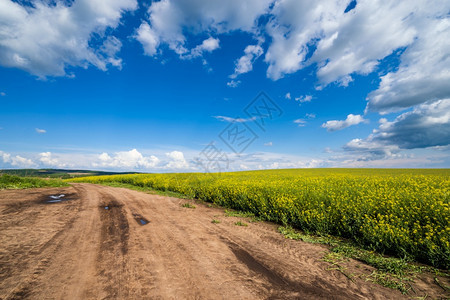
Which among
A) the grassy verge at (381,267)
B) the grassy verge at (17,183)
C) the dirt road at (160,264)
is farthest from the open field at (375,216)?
the grassy verge at (17,183)

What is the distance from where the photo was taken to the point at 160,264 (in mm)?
3480

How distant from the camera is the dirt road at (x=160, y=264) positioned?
2.75 metres

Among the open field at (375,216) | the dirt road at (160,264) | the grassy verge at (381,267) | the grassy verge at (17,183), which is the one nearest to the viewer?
the dirt road at (160,264)

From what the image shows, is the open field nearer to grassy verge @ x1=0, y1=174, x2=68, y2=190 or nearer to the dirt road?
the dirt road

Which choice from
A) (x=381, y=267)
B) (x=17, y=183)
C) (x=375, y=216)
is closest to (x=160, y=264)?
(x=381, y=267)

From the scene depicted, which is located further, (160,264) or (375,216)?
(375,216)

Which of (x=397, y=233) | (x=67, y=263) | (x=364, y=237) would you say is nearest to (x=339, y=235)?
(x=364, y=237)

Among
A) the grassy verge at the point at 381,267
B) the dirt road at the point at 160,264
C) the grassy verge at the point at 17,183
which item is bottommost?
the grassy verge at the point at 381,267

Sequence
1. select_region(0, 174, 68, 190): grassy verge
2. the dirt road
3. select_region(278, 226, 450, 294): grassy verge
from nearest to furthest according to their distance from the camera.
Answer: the dirt road → select_region(278, 226, 450, 294): grassy verge → select_region(0, 174, 68, 190): grassy verge

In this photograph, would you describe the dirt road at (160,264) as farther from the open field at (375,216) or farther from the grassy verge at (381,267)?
the open field at (375,216)

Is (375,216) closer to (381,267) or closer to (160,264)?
(381,267)

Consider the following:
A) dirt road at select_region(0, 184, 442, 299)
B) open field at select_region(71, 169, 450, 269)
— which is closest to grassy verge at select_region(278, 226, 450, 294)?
dirt road at select_region(0, 184, 442, 299)

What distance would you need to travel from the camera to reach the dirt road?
2.75 meters

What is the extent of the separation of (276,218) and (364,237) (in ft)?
9.18
